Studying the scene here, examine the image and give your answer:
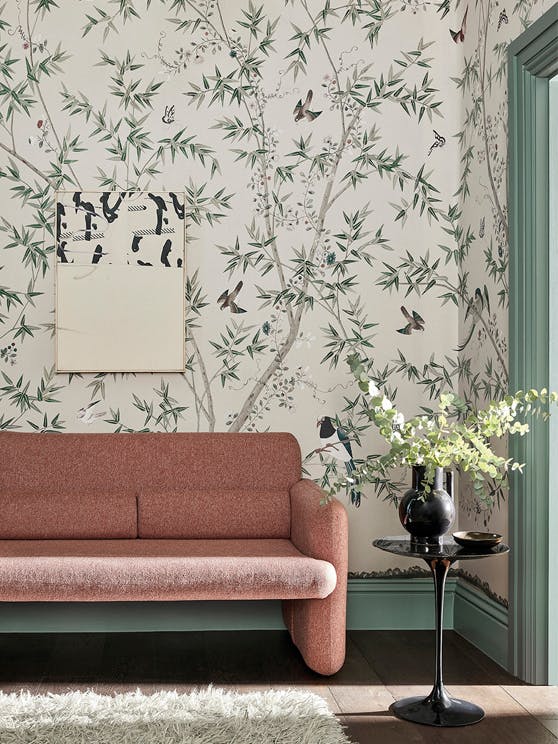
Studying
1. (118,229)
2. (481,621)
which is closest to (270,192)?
(118,229)

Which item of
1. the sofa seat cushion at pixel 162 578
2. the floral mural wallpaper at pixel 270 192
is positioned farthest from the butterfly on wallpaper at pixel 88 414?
the sofa seat cushion at pixel 162 578

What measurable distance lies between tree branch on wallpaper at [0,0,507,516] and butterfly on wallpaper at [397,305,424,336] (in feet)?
0.11

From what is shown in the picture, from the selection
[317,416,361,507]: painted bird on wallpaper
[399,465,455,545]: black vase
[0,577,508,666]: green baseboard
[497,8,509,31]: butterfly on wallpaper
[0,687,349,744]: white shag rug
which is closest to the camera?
[0,687,349,744]: white shag rug

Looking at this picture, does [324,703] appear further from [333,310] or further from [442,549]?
[333,310]

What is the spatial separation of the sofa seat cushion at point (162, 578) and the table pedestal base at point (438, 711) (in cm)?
42

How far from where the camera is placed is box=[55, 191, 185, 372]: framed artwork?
362 centimetres

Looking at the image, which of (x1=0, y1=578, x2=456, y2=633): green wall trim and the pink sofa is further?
(x1=0, y1=578, x2=456, y2=633): green wall trim

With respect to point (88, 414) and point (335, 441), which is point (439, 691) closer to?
point (335, 441)

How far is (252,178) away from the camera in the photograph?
12.2ft

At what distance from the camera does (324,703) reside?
263cm

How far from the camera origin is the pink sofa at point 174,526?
9.04ft

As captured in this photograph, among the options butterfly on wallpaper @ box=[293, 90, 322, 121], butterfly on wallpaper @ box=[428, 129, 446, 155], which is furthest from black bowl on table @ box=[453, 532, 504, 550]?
butterfly on wallpaper @ box=[293, 90, 322, 121]

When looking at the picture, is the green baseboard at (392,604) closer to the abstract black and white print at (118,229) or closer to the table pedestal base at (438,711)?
the table pedestal base at (438,711)

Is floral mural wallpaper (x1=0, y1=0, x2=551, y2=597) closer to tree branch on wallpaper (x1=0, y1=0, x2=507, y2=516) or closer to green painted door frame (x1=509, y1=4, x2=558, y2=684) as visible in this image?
tree branch on wallpaper (x1=0, y1=0, x2=507, y2=516)
